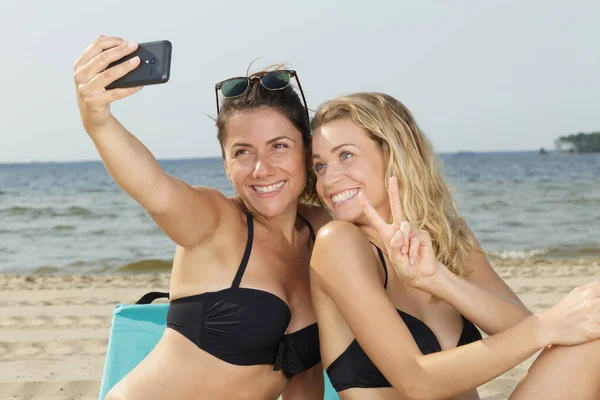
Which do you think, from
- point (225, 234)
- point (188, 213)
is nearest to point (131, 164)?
point (188, 213)

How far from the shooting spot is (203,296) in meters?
3.12

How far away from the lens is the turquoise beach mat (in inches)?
163

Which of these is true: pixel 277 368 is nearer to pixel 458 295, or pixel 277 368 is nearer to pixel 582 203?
pixel 458 295

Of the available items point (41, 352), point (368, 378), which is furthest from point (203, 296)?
point (41, 352)

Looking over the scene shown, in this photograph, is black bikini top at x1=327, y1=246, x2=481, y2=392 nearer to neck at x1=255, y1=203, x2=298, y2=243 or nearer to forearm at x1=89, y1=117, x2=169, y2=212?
neck at x1=255, y1=203, x2=298, y2=243

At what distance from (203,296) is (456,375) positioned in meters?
1.11

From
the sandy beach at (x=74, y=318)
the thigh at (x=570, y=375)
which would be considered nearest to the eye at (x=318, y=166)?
the thigh at (x=570, y=375)

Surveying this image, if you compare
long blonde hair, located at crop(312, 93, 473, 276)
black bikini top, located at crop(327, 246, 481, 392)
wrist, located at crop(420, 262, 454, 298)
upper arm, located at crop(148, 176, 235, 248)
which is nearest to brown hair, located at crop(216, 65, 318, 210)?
long blonde hair, located at crop(312, 93, 473, 276)

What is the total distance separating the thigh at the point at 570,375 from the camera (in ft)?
9.05

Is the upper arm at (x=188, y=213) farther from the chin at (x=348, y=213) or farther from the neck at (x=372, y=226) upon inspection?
the neck at (x=372, y=226)

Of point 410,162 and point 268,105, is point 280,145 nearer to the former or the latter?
point 268,105

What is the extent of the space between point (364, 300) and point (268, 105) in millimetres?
1073

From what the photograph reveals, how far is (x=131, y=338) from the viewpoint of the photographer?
4.39m

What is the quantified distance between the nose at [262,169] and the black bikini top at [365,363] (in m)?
0.84
